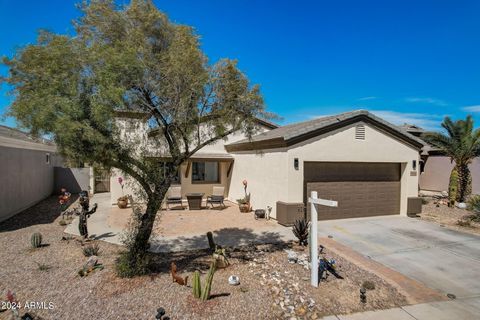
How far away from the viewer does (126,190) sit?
15.8m

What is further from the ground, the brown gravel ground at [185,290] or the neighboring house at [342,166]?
the neighboring house at [342,166]

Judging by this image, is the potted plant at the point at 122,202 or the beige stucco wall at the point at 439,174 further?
the beige stucco wall at the point at 439,174

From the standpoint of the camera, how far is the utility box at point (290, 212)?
37.4ft

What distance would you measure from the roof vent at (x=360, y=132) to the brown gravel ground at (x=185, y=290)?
7.11 meters

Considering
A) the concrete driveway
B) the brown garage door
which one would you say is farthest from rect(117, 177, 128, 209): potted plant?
the concrete driveway

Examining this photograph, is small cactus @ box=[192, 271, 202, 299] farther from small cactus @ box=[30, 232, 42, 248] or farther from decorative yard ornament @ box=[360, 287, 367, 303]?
small cactus @ box=[30, 232, 42, 248]

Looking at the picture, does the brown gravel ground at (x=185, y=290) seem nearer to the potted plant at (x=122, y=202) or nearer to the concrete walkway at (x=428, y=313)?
the concrete walkway at (x=428, y=313)

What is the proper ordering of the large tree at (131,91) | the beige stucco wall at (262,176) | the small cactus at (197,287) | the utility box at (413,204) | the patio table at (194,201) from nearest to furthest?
the large tree at (131,91), the small cactus at (197,287), the beige stucco wall at (262,176), the utility box at (413,204), the patio table at (194,201)

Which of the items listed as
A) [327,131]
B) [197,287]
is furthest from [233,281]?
[327,131]

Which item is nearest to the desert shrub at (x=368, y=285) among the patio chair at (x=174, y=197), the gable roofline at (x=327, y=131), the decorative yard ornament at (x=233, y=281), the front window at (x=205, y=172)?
the decorative yard ornament at (x=233, y=281)

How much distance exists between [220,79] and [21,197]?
13611 mm

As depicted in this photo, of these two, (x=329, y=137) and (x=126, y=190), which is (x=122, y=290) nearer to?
(x=329, y=137)

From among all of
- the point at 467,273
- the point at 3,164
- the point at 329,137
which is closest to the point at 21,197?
the point at 3,164

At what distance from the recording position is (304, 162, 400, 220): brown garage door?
12352 mm
